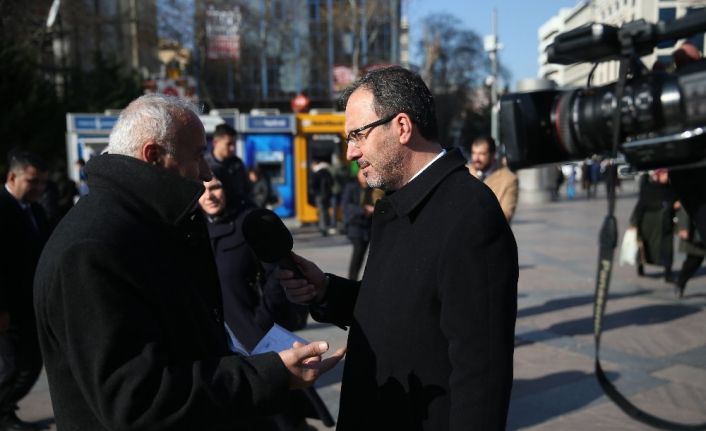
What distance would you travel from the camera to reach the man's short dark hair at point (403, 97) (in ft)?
6.30

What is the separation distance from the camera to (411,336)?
1816 millimetres

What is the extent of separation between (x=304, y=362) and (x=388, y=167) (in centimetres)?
65

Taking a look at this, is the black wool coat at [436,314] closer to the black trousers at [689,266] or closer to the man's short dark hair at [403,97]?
the man's short dark hair at [403,97]

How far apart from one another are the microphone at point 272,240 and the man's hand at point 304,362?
52cm

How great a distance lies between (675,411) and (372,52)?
126ft

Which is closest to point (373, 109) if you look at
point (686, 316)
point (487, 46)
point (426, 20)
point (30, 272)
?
point (30, 272)

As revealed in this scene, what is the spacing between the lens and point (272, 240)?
2.19 m

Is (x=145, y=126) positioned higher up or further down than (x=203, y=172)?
higher up

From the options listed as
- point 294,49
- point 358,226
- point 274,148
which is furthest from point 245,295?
point 294,49

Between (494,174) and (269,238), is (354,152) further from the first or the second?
(494,174)

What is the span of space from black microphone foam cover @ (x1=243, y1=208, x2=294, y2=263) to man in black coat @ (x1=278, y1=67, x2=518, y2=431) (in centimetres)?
31

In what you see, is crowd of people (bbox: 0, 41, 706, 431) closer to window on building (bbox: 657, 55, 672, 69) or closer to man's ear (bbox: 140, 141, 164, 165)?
man's ear (bbox: 140, 141, 164, 165)

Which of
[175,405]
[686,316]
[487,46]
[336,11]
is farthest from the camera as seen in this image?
[336,11]

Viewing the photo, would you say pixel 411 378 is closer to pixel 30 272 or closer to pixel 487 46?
pixel 30 272
